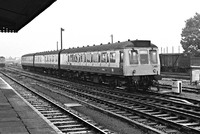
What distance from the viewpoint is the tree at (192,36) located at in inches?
1797

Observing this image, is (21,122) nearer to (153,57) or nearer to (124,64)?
(124,64)

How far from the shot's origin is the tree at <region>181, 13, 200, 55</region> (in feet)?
150

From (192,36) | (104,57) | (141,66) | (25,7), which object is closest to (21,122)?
(25,7)

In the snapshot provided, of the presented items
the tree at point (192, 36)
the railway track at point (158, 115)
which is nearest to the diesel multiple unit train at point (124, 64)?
the railway track at point (158, 115)

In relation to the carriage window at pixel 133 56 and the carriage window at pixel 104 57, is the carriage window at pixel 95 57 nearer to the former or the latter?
the carriage window at pixel 104 57

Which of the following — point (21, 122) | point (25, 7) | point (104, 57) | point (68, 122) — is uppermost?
point (25, 7)

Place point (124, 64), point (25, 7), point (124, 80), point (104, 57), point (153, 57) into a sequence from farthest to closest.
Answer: point (104, 57) < point (153, 57) < point (124, 80) < point (124, 64) < point (25, 7)

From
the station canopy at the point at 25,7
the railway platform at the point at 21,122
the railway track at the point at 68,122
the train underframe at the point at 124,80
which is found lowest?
the railway track at the point at 68,122

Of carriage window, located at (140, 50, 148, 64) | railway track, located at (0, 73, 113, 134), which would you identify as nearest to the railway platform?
railway track, located at (0, 73, 113, 134)

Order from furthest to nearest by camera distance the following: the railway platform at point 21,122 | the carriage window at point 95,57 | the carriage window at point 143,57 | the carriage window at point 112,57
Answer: the carriage window at point 95,57 < the carriage window at point 112,57 < the carriage window at point 143,57 < the railway platform at point 21,122

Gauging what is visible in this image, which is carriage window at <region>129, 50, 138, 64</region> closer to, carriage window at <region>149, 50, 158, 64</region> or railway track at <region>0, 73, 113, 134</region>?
carriage window at <region>149, 50, 158, 64</region>

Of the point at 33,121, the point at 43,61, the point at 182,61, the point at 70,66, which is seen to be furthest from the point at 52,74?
the point at 33,121

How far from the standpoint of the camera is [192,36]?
4628 centimetres

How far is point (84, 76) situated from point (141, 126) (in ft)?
58.2
